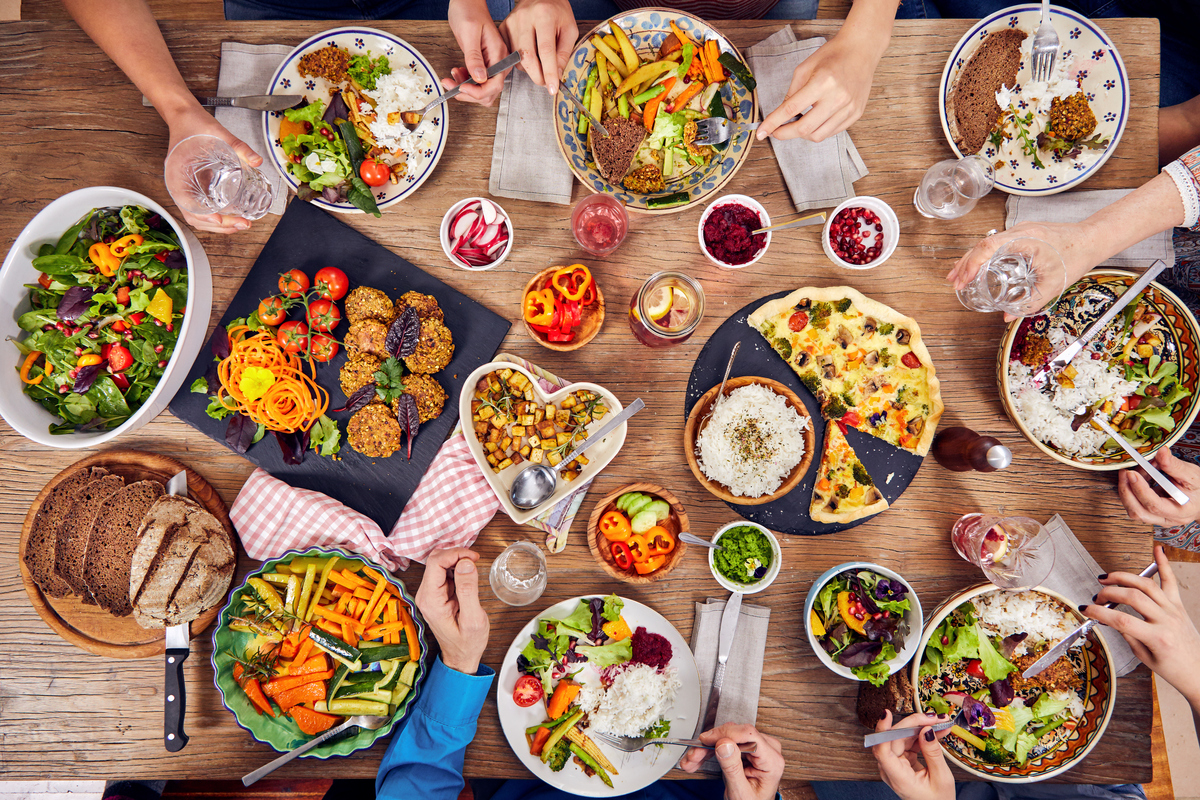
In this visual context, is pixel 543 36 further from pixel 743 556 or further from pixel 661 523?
pixel 743 556

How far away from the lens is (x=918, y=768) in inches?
90.8

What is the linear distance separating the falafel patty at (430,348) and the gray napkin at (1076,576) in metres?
2.80

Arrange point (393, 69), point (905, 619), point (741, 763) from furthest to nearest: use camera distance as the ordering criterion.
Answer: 1. point (393, 69)
2. point (905, 619)
3. point (741, 763)

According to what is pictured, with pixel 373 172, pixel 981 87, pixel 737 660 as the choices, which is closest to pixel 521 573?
pixel 737 660

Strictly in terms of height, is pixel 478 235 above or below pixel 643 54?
below

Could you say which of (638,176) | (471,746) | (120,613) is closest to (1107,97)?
(638,176)

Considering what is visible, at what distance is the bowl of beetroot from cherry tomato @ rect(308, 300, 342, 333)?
1645mm

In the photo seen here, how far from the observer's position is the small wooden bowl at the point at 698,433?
90.9 inches

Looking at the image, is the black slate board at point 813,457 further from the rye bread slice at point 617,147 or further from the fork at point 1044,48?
the fork at point 1044,48

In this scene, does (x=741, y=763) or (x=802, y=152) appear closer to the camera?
(x=741, y=763)

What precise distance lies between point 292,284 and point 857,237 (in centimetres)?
249

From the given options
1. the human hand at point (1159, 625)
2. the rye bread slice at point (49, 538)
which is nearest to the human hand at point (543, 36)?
the rye bread slice at point (49, 538)

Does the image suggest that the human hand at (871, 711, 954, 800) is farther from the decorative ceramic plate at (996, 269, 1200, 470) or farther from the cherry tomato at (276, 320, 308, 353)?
the cherry tomato at (276, 320, 308, 353)

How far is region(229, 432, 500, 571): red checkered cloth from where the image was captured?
2.34m
